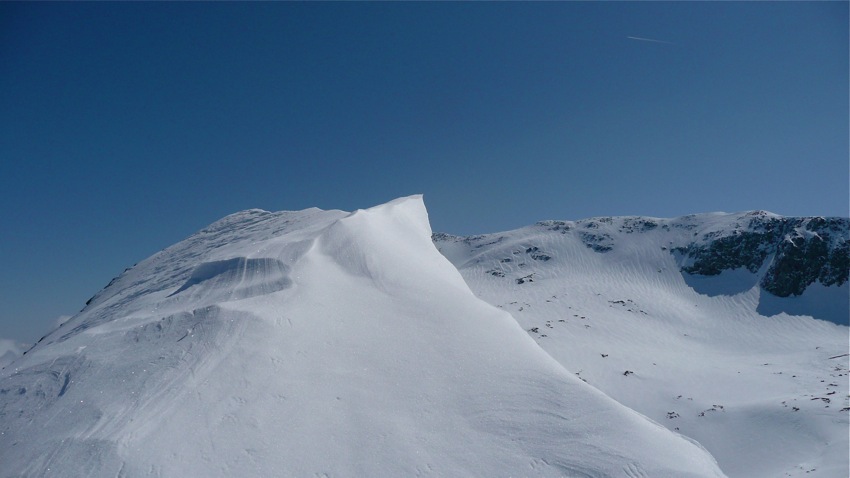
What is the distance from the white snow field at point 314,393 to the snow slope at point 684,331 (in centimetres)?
1176

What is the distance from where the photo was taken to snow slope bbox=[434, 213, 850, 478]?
56.6 ft

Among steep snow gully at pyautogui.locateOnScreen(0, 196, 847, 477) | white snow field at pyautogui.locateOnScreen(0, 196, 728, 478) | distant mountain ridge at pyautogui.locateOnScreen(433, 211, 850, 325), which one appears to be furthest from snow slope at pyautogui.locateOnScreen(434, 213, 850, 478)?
white snow field at pyautogui.locateOnScreen(0, 196, 728, 478)

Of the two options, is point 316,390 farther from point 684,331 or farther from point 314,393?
point 684,331

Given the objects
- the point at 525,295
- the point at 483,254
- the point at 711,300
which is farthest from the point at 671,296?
the point at 483,254

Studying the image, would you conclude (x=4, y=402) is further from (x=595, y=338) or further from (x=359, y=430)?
(x=595, y=338)

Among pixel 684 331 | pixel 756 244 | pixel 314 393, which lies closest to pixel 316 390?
pixel 314 393

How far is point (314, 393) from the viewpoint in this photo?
612cm

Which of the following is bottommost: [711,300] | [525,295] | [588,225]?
[711,300]

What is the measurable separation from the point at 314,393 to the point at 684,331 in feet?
138

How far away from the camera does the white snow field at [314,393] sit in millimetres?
5188

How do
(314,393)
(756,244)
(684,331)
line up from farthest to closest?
(756,244)
(684,331)
(314,393)

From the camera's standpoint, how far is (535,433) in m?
5.86

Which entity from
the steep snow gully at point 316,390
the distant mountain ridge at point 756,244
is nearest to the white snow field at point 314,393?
the steep snow gully at point 316,390

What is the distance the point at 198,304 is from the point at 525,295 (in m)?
41.1
